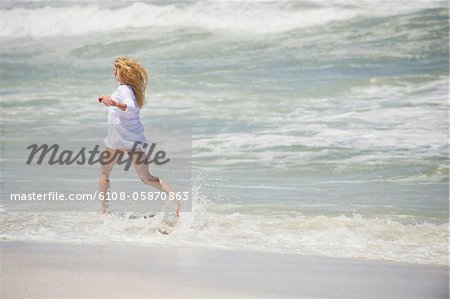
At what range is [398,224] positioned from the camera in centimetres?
511

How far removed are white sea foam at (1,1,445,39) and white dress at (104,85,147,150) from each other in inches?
295

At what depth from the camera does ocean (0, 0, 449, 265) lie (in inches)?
191

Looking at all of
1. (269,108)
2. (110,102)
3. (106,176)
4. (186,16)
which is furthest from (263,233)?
(186,16)

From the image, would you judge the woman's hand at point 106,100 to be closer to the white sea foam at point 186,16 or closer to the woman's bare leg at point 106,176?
the woman's bare leg at point 106,176

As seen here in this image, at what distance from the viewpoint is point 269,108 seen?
1005 cm

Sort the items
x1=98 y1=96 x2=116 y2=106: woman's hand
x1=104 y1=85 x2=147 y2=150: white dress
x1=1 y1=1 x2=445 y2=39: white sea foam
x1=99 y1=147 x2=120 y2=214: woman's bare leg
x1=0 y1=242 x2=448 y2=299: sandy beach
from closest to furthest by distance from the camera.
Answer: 1. x1=0 y1=242 x2=448 y2=299: sandy beach
2. x1=98 y1=96 x2=116 y2=106: woman's hand
3. x1=104 y1=85 x2=147 y2=150: white dress
4. x1=99 y1=147 x2=120 y2=214: woman's bare leg
5. x1=1 y1=1 x2=445 y2=39: white sea foam

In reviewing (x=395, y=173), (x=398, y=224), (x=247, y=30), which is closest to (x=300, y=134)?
(x=395, y=173)

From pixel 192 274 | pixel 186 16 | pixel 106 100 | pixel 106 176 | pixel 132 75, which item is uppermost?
pixel 186 16

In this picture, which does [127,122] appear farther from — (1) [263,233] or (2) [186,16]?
(2) [186,16]

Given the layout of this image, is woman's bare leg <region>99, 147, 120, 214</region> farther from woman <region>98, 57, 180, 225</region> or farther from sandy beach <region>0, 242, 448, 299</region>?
sandy beach <region>0, 242, 448, 299</region>

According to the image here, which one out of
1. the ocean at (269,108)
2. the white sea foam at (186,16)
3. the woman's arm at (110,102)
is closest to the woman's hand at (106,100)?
the woman's arm at (110,102)

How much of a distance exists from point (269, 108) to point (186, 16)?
9.40 ft

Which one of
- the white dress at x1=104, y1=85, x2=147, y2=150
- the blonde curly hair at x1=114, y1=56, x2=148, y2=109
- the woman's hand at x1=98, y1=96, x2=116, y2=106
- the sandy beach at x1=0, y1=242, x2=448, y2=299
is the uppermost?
the blonde curly hair at x1=114, y1=56, x2=148, y2=109

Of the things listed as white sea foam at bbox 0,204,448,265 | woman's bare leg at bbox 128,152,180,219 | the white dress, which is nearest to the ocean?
white sea foam at bbox 0,204,448,265
